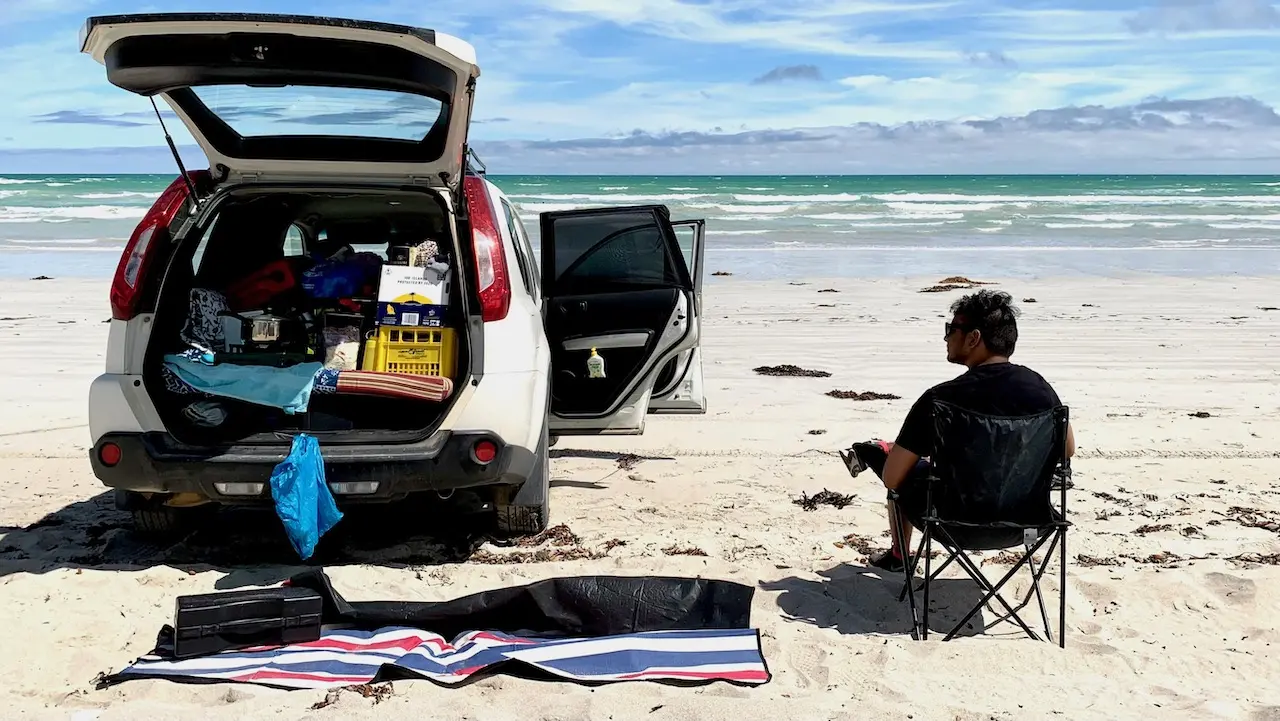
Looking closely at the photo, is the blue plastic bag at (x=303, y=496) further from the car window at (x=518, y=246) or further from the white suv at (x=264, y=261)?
the car window at (x=518, y=246)

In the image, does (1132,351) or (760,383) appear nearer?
(760,383)

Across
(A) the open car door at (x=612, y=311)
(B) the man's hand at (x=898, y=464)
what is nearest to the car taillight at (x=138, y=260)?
(A) the open car door at (x=612, y=311)

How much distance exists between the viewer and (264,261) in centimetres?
567

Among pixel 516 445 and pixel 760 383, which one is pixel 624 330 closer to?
pixel 516 445

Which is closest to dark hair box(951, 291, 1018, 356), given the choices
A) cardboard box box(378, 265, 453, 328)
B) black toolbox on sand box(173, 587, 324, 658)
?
cardboard box box(378, 265, 453, 328)

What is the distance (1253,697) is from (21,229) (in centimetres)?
3306

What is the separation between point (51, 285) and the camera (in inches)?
690

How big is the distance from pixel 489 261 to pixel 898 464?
184 centimetres

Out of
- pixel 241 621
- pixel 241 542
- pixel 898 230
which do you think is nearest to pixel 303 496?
pixel 241 621

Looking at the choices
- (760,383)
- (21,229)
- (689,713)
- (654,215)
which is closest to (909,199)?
(21,229)

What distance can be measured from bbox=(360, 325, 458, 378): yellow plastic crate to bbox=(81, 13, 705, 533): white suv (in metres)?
0.06

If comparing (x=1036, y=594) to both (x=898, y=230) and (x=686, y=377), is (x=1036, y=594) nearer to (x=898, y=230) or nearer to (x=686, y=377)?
(x=686, y=377)

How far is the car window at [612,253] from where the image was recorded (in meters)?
6.54

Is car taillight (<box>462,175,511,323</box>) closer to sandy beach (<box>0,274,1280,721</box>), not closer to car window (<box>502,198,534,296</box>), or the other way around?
car window (<box>502,198,534,296</box>)
